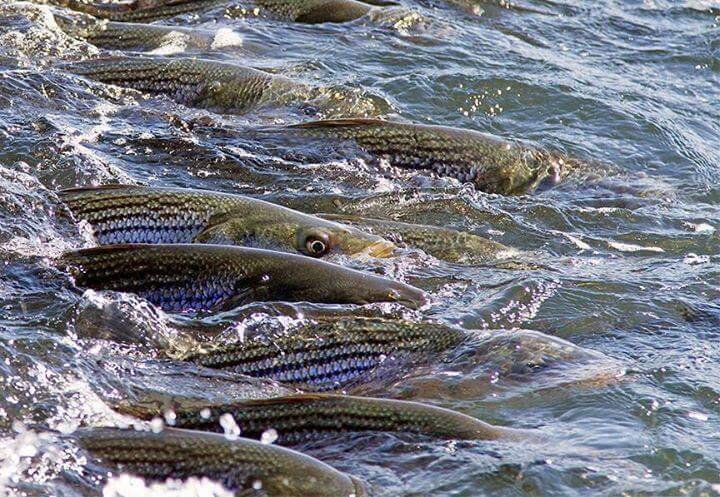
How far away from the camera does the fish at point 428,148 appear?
8.52 meters

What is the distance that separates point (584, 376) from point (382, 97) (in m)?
4.51

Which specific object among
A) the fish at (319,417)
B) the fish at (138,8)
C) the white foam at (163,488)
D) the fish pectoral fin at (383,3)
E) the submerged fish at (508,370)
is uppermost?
the fish pectoral fin at (383,3)

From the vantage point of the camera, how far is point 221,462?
178 inches

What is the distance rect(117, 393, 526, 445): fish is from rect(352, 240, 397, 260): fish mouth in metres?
1.95

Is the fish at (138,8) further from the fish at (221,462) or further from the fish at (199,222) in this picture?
the fish at (221,462)

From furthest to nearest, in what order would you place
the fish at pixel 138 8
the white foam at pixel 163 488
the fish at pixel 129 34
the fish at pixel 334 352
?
1. the fish at pixel 138 8
2. the fish at pixel 129 34
3. the fish at pixel 334 352
4. the white foam at pixel 163 488


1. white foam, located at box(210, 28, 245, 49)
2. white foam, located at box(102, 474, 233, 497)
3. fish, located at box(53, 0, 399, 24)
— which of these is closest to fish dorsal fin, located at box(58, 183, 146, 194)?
white foam, located at box(102, 474, 233, 497)

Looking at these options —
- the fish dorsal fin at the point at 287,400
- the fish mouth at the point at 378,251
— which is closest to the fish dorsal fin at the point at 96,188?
the fish mouth at the point at 378,251

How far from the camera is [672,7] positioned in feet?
42.8

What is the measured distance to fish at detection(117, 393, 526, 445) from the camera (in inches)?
194

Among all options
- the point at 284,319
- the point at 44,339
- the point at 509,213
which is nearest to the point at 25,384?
the point at 44,339

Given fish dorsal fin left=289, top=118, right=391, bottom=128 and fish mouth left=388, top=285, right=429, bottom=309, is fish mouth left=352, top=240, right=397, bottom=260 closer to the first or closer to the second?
fish mouth left=388, top=285, right=429, bottom=309

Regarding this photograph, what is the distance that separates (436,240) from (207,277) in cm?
168

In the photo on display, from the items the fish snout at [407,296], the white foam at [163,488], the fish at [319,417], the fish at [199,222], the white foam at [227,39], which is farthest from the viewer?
the white foam at [227,39]
